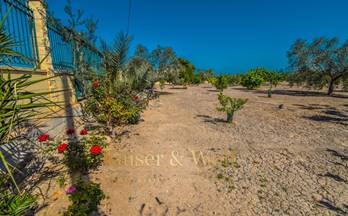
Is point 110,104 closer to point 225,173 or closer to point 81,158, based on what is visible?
point 81,158

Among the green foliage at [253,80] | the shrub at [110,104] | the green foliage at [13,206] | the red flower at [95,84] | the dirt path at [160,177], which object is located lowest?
the dirt path at [160,177]

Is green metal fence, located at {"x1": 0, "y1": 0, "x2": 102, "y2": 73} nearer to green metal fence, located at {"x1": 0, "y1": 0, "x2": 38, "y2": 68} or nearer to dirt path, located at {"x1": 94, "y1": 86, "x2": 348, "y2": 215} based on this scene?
green metal fence, located at {"x1": 0, "y1": 0, "x2": 38, "y2": 68}

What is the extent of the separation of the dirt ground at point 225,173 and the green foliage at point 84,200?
Result: 25cm

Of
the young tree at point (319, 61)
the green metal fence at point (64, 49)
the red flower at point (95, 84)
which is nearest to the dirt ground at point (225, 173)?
the red flower at point (95, 84)

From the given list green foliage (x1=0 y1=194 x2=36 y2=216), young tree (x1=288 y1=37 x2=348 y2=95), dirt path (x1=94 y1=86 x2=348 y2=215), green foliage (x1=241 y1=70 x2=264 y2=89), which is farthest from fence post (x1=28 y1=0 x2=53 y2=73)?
green foliage (x1=241 y1=70 x2=264 y2=89)

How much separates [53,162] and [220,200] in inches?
109

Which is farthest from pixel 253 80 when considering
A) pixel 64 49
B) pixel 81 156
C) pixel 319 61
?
pixel 81 156

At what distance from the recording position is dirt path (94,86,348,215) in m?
2.30

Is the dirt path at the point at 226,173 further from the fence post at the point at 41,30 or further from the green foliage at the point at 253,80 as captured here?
the green foliage at the point at 253,80

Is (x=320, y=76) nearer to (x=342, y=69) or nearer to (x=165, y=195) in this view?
(x=342, y=69)

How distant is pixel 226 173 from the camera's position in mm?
3076

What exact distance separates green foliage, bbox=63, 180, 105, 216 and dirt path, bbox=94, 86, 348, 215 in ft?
0.78

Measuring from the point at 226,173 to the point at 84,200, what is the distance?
2195mm

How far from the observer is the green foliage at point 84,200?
1837mm
